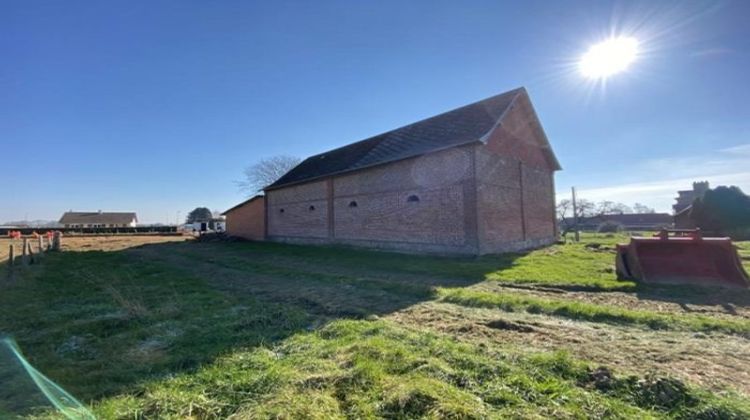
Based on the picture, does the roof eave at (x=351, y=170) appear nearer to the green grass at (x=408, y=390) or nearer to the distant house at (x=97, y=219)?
the green grass at (x=408, y=390)

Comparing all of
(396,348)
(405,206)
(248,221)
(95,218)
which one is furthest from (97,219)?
(396,348)

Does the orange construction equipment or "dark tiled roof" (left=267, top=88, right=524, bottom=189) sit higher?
"dark tiled roof" (left=267, top=88, right=524, bottom=189)

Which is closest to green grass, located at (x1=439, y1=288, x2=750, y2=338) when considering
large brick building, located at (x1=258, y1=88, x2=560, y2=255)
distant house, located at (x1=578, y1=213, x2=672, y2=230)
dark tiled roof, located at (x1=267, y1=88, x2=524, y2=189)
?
large brick building, located at (x1=258, y1=88, x2=560, y2=255)

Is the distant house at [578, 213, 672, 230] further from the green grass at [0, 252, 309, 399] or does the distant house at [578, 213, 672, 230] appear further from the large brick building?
the green grass at [0, 252, 309, 399]

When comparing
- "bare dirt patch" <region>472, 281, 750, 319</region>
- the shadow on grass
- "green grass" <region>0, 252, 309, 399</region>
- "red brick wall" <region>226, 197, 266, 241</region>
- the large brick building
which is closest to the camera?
"green grass" <region>0, 252, 309, 399</region>

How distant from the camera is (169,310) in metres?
5.86

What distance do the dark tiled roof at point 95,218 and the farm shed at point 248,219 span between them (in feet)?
200

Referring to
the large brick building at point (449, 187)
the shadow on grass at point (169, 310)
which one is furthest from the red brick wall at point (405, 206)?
the shadow on grass at point (169, 310)

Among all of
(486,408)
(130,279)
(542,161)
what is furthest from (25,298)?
(542,161)

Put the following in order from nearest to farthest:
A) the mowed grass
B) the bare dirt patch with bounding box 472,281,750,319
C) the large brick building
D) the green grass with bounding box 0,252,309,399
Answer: the green grass with bounding box 0,252,309,399
the bare dirt patch with bounding box 472,281,750,319
the mowed grass
the large brick building

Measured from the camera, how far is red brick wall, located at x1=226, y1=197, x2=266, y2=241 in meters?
25.5

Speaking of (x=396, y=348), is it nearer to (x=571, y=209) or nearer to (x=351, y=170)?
(x=351, y=170)

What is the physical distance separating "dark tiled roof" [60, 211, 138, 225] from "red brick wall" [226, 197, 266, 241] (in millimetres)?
60882

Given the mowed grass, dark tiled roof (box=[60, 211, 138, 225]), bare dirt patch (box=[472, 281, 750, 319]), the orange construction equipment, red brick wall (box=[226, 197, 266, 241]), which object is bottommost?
bare dirt patch (box=[472, 281, 750, 319])
